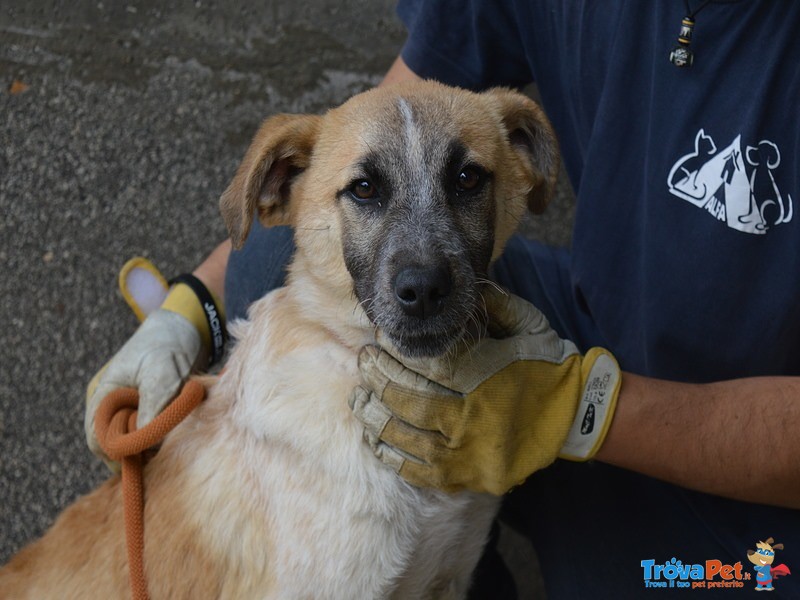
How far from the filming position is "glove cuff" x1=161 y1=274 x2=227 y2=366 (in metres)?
2.94

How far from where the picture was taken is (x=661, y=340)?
2438 millimetres

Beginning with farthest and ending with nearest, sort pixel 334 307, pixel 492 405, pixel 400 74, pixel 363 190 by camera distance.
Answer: pixel 400 74
pixel 334 307
pixel 363 190
pixel 492 405

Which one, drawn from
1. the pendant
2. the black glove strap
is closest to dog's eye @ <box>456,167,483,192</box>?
the pendant

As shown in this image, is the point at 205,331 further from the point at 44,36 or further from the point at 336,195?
the point at 44,36

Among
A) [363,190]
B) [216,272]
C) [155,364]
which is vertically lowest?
[216,272]

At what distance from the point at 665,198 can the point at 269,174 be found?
125 centimetres

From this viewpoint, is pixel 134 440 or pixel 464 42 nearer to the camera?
pixel 134 440

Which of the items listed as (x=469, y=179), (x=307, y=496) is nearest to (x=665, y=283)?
(x=469, y=179)

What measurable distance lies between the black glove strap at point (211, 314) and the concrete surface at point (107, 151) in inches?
36.3

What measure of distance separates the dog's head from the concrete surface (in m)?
1.85

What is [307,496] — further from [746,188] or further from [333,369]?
[746,188]

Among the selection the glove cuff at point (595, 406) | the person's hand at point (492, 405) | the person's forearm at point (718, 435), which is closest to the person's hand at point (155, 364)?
the person's hand at point (492, 405)

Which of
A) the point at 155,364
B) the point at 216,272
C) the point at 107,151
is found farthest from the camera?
the point at 107,151

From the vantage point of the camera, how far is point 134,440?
223cm
